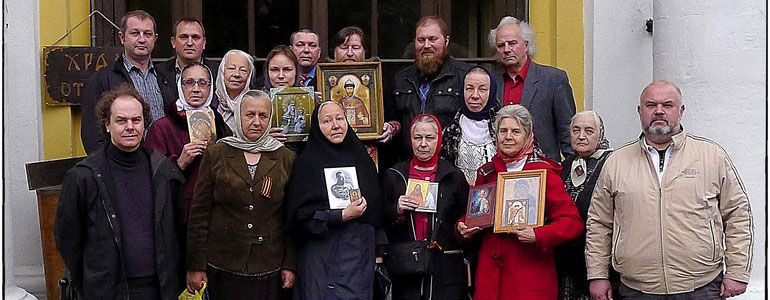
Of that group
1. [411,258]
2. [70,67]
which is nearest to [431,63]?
[411,258]

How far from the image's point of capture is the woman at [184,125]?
5770 mm

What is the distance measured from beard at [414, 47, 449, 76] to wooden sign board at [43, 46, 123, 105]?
2192mm

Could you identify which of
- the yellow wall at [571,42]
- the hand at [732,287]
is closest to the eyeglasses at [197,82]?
the yellow wall at [571,42]

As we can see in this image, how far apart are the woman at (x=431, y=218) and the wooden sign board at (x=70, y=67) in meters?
2.47

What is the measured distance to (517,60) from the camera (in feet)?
21.2

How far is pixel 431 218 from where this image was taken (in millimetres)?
5766

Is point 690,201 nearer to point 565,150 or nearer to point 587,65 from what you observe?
point 565,150

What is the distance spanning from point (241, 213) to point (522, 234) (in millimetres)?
1514

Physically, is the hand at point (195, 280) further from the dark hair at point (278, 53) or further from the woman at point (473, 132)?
the woman at point (473, 132)

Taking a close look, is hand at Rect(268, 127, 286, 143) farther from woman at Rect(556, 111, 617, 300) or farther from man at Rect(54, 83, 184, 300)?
woman at Rect(556, 111, 617, 300)

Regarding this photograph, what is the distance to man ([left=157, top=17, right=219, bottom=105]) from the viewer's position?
248 inches

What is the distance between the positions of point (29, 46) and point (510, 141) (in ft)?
11.4

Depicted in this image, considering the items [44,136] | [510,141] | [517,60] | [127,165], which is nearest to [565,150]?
[517,60]

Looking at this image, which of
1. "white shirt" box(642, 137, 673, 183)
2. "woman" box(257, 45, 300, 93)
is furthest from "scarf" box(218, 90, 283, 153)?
"white shirt" box(642, 137, 673, 183)
